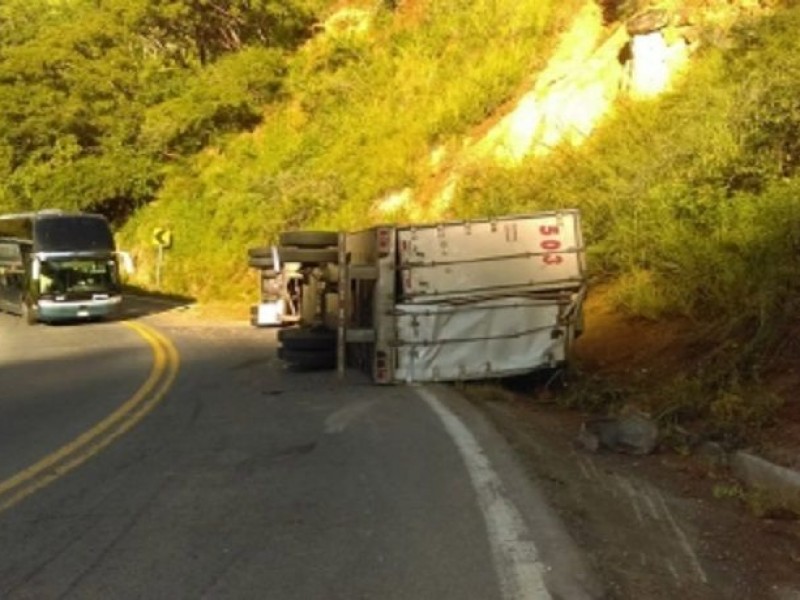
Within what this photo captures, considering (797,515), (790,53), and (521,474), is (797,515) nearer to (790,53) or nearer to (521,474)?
(521,474)

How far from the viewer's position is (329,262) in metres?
14.8

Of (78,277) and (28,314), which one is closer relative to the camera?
(78,277)

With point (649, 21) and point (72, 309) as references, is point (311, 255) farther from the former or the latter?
point (72, 309)

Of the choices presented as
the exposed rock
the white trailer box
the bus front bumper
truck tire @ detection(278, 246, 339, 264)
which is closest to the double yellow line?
truck tire @ detection(278, 246, 339, 264)

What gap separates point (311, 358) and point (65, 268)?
628 inches

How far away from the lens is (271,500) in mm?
Answer: 6863

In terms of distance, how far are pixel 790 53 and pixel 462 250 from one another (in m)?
6.38

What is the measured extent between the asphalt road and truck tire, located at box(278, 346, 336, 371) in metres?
1.50

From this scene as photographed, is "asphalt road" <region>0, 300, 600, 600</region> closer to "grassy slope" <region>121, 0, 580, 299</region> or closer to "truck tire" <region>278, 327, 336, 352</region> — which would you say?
"truck tire" <region>278, 327, 336, 352</region>

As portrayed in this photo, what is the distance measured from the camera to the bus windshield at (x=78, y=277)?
27516 mm

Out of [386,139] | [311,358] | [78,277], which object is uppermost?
[386,139]

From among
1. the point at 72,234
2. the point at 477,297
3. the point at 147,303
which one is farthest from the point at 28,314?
the point at 477,297

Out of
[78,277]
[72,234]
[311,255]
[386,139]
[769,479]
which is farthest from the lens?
[386,139]

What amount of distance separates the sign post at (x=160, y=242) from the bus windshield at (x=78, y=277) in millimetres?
11302
